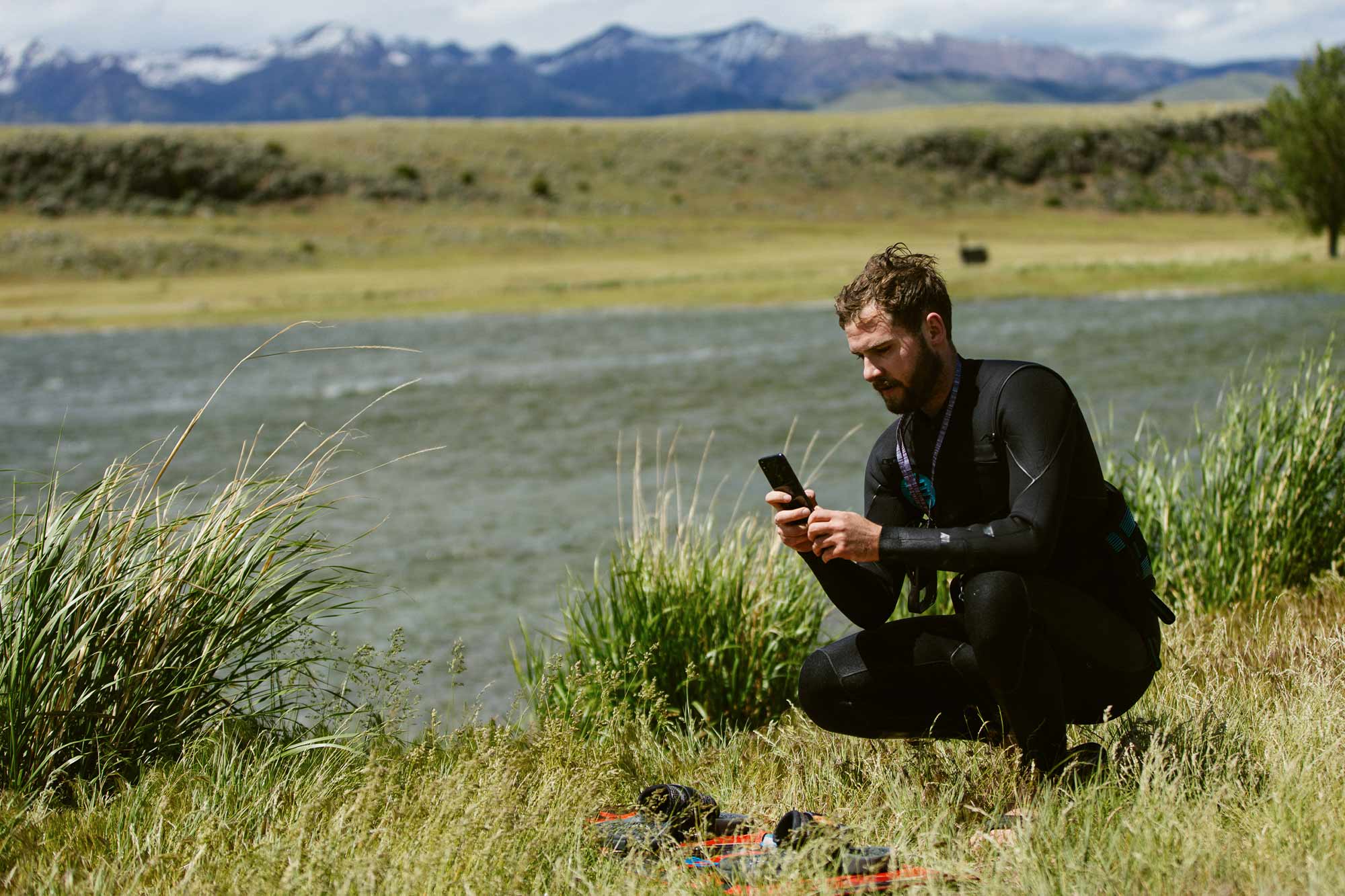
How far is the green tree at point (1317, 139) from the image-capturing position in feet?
143

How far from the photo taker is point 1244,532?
22.2ft

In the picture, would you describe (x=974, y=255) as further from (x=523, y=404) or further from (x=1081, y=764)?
(x=1081, y=764)

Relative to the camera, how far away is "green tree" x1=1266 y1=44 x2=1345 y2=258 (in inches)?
1710

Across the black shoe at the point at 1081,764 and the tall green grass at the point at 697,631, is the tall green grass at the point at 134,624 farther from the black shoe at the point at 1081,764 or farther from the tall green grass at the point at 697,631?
the black shoe at the point at 1081,764

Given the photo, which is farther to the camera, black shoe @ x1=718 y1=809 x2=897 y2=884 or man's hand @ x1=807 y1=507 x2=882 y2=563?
man's hand @ x1=807 y1=507 x2=882 y2=563

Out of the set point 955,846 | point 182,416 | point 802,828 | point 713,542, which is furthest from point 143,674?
point 182,416

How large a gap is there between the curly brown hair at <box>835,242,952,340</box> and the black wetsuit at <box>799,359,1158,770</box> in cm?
24

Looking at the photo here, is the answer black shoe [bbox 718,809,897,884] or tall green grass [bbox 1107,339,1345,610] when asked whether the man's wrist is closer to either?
black shoe [bbox 718,809,897,884]

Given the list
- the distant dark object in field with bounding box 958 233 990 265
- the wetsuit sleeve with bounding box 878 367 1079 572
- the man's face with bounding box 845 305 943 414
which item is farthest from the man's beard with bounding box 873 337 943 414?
the distant dark object in field with bounding box 958 233 990 265

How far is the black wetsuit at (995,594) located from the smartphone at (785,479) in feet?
0.79

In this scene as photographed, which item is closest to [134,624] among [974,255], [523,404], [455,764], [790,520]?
[455,764]

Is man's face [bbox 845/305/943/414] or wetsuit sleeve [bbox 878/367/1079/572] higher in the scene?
man's face [bbox 845/305/943/414]

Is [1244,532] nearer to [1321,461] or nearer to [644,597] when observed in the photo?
[1321,461]

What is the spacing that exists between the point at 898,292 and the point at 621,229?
2346 inches
